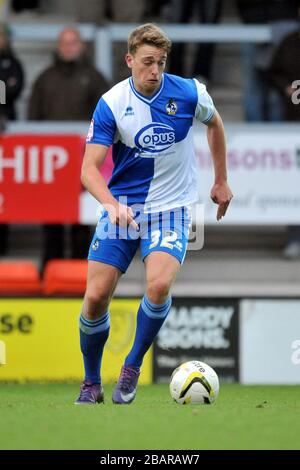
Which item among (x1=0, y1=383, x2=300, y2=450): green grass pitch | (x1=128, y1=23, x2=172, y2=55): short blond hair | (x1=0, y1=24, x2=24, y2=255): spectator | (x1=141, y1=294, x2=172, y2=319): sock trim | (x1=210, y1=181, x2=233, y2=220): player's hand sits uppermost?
(x1=0, y1=24, x2=24, y2=255): spectator

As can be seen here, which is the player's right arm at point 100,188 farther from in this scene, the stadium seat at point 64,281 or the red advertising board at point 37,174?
the red advertising board at point 37,174

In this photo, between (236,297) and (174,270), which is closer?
(174,270)

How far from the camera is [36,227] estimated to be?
1397cm

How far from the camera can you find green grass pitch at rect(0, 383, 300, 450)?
584cm

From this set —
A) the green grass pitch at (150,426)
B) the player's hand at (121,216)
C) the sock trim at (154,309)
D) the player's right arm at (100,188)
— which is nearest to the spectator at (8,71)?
the green grass pitch at (150,426)

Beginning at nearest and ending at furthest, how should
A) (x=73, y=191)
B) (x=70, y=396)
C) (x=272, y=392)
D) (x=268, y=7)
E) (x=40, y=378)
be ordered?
(x=70, y=396) < (x=272, y=392) < (x=40, y=378) < (x=73, y=191) < (x=268, y=7)

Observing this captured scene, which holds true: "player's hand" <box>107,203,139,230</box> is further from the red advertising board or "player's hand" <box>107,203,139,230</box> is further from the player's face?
the red advertising board

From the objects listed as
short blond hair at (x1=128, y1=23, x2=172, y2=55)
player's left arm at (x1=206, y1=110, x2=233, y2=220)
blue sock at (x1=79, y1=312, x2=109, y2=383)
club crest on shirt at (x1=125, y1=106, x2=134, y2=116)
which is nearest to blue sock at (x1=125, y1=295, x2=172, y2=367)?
blue sock at (x1=79, y1=312, x2=109, y2=383)

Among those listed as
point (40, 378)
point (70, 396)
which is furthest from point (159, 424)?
point (40, 378)

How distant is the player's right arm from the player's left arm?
2.45ft

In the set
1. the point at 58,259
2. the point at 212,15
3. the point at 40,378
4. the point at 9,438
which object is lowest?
the point at 9,438

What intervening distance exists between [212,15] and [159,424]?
7.97 meters

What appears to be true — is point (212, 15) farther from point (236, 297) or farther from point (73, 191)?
point (236, 297)

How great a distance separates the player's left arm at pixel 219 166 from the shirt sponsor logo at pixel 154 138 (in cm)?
32
